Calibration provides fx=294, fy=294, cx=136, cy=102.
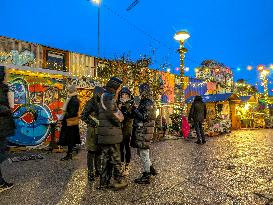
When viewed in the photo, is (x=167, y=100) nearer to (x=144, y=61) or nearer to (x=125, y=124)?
(x=144, y=61)

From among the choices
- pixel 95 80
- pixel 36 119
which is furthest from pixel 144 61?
pixel 36 119

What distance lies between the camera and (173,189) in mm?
4617

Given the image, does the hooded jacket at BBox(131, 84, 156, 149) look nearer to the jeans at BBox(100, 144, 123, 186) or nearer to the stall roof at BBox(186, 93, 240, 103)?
the jeans at BBox(100, 144, 123, 186)

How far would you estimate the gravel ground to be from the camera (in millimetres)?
→ 4129

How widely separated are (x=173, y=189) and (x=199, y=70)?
35.6 meters

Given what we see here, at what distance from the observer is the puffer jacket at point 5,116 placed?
16.0 ft

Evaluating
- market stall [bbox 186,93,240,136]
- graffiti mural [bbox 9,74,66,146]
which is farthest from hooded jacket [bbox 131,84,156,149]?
market stall [bbox 186,93,240,136]

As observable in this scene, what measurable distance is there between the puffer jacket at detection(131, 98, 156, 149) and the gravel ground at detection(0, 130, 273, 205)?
2.32 ft

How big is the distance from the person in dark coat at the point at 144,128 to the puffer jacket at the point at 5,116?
2.13m

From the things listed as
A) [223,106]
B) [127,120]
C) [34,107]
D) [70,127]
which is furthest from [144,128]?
[223,106]

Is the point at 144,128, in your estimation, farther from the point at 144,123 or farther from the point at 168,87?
the point at 168,87

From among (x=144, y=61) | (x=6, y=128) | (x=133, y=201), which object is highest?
(x=144, y=61)

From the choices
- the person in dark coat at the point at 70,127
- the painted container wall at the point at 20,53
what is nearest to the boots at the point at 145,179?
the person in dark coat at the point at 70,127

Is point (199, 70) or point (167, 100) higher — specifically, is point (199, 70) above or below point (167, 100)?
above
